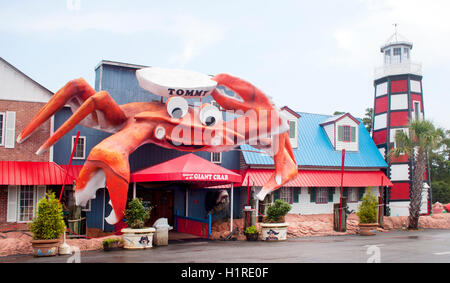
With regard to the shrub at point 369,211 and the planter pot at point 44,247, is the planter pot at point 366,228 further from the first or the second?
the planter pot at point 44,247

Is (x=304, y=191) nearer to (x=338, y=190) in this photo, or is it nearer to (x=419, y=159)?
(x=338, y=190)

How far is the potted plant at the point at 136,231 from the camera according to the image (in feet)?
52.8

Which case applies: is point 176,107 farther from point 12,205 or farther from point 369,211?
point 369,211

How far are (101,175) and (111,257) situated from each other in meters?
3.73

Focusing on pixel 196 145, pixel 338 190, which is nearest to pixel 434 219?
pixel 338 190

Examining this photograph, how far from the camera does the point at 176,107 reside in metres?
18.5

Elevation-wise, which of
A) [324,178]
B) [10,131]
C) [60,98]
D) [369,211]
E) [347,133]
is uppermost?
[60,98]

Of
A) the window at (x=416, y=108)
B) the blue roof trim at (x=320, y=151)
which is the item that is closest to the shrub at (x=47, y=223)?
the blue roof trim at (x=320, y=151)

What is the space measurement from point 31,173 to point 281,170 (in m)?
10.9

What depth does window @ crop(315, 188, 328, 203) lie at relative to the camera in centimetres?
2738

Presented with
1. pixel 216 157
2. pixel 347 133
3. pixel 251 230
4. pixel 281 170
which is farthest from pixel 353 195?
pixel 251 230

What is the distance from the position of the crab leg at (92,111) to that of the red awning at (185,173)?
245 centimetres

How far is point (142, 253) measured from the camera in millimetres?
14734

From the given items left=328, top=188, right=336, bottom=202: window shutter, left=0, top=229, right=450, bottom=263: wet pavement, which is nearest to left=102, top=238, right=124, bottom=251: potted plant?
left=0, top=229, right=450, bottom=263: wet pavement
